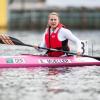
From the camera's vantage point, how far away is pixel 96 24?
5553cm

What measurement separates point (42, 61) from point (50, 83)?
290cm

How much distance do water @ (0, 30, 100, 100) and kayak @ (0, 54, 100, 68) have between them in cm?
15

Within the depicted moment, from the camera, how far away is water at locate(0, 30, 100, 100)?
1262cm

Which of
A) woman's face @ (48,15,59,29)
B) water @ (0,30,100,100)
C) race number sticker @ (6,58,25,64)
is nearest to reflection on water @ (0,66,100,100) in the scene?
water @ (0,30,100,100)

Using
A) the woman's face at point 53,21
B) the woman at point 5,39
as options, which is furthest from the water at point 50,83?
the woman's face at point 53,21

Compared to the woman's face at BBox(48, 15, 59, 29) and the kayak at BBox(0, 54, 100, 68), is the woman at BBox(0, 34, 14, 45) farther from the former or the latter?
the woman's face at BBox(48, 15, 59, 29)

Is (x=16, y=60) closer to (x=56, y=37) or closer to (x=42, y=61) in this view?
(x=42, y=61)

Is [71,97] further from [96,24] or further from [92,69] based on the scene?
[96,24]

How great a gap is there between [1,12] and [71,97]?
39.5m

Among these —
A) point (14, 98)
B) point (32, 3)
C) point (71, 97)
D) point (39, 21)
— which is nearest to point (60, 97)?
point (71, 97)

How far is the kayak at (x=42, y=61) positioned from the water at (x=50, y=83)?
147 millimetres

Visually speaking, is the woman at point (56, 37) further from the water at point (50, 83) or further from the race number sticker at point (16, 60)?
the race number sticker at point (16, 60)

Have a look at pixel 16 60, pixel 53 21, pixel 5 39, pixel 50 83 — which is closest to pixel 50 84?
pixel 50 83

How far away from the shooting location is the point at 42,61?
1734 cm
